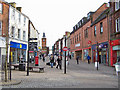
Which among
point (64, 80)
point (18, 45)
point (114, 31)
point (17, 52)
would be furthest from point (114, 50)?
point (17, 52)

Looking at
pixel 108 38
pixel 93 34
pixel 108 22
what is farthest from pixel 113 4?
pixel 93 34

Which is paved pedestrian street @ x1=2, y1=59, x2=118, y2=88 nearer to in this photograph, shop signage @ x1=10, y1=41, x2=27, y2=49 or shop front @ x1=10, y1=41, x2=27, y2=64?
shop signage @ x1=10, y1=41, x2=27, y2=49

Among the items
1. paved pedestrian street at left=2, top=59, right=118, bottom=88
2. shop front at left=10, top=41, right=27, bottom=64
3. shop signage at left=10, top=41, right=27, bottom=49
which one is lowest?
paved pedestrian street at left=2, top=59, right=118, bottom=88

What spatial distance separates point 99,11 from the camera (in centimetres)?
3130

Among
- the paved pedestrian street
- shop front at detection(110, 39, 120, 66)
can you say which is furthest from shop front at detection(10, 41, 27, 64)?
shop front at detection(110, 39, 120, 66)

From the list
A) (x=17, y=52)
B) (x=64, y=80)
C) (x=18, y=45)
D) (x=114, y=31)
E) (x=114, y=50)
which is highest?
(x=114, y=31)

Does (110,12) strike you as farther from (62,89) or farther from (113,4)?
(62,89)

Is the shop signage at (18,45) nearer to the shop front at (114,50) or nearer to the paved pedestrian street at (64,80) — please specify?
the paved pedestrian street at (64,80)

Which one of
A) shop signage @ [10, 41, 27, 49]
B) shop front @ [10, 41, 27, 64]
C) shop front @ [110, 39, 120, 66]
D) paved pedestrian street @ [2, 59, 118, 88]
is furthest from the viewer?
shop front @ [10, 41, 27, 64]

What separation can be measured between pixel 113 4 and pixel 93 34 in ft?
31.5

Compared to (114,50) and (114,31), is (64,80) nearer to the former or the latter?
(114,50)

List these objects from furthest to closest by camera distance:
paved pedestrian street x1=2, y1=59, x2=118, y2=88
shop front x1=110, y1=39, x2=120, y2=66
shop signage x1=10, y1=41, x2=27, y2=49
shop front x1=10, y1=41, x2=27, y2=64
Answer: shop front x1=10, y1=41, x2=27, y2=64 < shop signage x1=10, y1=41, x2=27, y2=49 < shop front x1=110, y1=39, x2=120, y2=66 < paved pedestrian street x1=2, y1=59, x2=118, y2=88

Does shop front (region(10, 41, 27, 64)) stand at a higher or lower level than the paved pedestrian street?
higher

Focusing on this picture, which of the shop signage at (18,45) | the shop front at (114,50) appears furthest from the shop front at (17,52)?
the shop front at (114,50)
